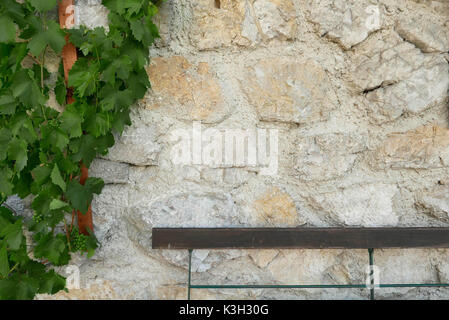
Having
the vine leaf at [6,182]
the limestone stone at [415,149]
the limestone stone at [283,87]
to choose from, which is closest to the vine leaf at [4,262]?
the vine leaf at [6,182]

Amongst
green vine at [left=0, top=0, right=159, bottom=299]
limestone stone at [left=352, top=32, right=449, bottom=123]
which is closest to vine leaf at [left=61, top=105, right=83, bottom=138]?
green vine at [left=0, top=0, right=159, bottom=299]

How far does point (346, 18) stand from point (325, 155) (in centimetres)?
36

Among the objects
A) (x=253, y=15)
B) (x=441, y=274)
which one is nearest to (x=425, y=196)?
(x=441, y=274)

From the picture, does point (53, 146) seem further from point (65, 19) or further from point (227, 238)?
point (227, 238)

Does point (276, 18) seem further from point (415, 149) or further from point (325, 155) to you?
point (415, 149)

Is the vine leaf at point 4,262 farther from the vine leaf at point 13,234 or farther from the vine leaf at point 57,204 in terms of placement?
the vine leaf at point 57,204

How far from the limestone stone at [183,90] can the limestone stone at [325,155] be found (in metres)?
0.25

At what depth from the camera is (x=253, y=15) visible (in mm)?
1066

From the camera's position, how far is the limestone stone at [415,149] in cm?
111

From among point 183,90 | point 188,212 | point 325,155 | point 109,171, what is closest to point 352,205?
point 325,155

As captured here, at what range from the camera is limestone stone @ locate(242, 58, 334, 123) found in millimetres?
1078

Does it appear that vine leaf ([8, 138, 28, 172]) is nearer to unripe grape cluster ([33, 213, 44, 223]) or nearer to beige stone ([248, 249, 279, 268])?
unripe grape cluster ([33, 213, 44, 223])

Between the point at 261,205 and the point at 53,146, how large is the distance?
1.76 ft
